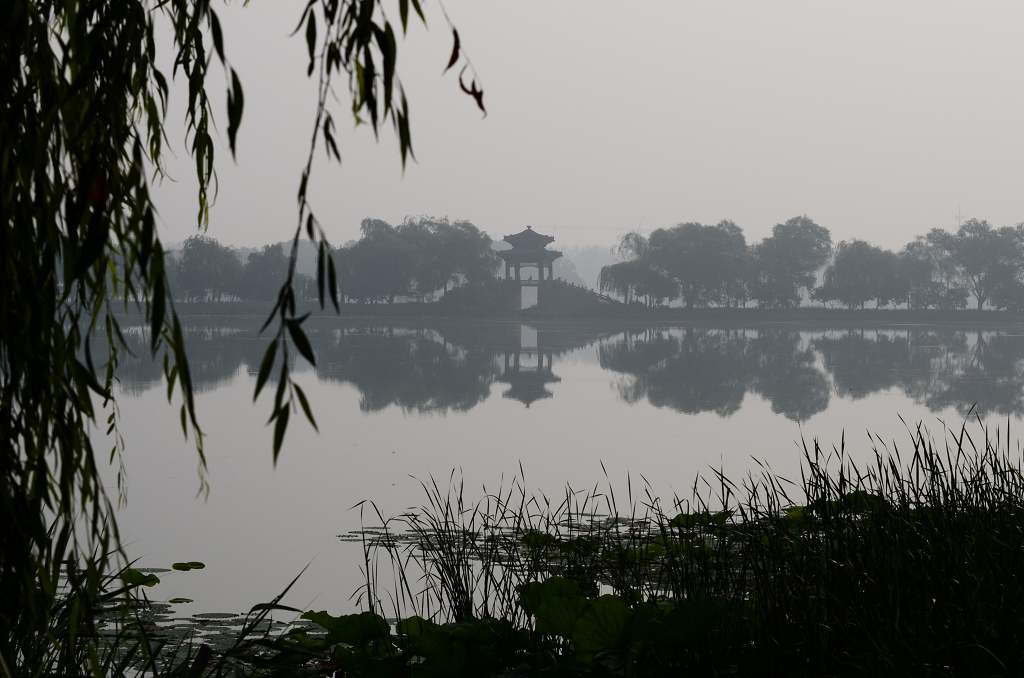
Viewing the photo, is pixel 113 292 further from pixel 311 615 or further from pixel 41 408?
pixel 311 615

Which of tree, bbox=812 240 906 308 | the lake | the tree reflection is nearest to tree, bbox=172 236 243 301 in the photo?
the tree reflection

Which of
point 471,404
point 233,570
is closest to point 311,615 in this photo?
point 233,570

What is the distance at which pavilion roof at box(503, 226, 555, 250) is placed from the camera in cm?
5341

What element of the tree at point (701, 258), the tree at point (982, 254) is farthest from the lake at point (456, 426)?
the tree at point (982, 254)

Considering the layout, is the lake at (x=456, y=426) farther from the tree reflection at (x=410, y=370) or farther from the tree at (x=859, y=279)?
the tree at (x=859, y=279)

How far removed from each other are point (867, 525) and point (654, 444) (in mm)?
8449

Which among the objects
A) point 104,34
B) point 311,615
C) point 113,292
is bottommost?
point 311,615

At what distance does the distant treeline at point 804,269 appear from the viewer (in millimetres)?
55062

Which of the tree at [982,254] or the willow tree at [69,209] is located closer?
the willow tree at [69,209]

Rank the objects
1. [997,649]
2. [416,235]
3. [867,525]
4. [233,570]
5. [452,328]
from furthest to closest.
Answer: [416,235] < [452,328] < [233,570] < [867,525] < [997,649]

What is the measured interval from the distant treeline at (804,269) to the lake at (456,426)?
2435cm

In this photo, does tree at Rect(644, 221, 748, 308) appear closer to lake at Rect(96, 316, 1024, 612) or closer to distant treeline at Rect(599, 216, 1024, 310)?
distant treeline at Rect(599, 216, 1024, 310)

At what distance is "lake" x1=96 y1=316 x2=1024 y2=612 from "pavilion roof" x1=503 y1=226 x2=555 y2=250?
22717mm

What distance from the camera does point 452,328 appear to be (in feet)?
146
